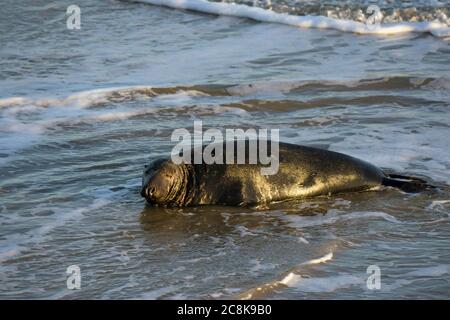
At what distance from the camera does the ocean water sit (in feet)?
17.2

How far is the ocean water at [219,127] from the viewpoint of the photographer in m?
5.23

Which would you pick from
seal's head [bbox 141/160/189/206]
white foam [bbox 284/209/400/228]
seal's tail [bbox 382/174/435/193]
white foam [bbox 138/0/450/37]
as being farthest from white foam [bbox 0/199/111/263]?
white foam [bbox 138/0/450/37]

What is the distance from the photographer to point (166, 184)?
20.7 feet

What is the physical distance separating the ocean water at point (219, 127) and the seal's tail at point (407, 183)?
81 millimetres

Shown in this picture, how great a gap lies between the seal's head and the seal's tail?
1.50 m

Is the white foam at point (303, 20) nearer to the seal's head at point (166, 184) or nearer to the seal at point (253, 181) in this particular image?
the seal at point (253, 181)

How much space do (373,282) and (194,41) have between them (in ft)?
26.6

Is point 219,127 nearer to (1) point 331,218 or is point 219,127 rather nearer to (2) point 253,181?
(2) point 253,181

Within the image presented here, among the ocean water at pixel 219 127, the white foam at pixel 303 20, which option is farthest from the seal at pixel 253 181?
the white foam at pixel 303 20

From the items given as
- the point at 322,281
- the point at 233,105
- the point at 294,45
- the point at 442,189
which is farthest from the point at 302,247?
the point at 294,45

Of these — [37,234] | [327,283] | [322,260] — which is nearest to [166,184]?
[37,234]
